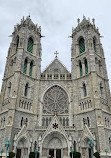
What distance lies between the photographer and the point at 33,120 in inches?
1097

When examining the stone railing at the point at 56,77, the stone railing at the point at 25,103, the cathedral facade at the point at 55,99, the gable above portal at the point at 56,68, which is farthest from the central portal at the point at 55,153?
the gable above portal at the point at 56,68

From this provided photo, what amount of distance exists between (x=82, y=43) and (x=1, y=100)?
22.3 metres

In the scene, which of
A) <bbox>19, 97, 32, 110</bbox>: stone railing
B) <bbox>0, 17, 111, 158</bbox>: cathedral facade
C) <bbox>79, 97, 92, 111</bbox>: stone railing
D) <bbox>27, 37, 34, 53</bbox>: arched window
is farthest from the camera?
<bbox>27, 37, 34, 53</bbox>: arched window

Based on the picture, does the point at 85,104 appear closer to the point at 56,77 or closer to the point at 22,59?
the point at 56,77

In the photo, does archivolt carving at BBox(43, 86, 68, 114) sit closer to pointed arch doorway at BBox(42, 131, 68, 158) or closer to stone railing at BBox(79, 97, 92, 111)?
stone railing at BBox(79, 97, 92, 111)

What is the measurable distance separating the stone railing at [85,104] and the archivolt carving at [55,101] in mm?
2941

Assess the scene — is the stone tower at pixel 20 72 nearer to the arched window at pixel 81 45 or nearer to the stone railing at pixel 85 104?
the stone railing at pixel 85 104

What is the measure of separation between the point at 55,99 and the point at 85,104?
6.05 meters

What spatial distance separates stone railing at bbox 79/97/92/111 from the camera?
27516 mm

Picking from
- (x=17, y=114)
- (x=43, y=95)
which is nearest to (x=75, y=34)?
(x=43, y=95)

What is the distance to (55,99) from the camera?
30.6 m

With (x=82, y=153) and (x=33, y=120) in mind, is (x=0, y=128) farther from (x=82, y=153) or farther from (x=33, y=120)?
(x=82, y=153)

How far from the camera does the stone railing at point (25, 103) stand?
27.7 m

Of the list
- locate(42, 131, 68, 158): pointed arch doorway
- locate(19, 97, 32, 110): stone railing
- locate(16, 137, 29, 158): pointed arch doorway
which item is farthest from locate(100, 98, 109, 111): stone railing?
locate(16, 137, 29, 158): pointed arch doorway
